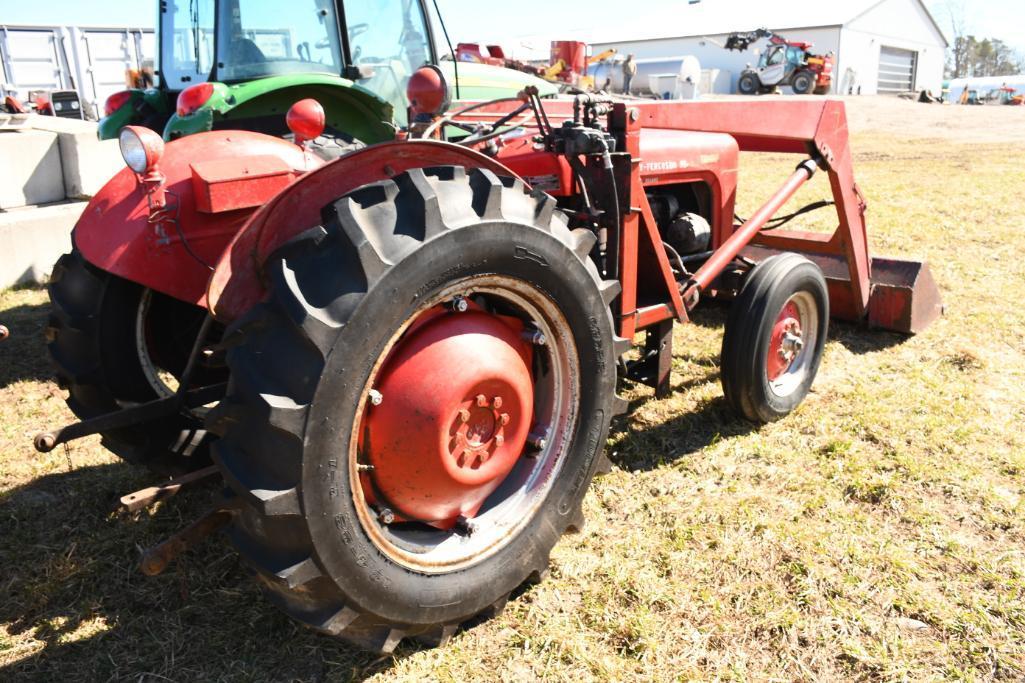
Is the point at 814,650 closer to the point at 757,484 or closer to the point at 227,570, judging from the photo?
the point at 757,484

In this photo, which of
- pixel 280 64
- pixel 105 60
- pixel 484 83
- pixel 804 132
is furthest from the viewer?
pixel 105 60

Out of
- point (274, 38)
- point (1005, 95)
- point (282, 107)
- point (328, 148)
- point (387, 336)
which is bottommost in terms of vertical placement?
point (387, 336)

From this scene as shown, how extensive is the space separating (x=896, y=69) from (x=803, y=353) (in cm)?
4692

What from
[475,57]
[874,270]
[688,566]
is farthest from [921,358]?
[475,57]

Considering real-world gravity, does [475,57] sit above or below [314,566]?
above

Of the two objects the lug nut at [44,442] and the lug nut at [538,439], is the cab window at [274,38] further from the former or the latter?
the lug nut at [538,439]

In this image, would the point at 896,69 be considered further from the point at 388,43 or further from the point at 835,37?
the point at 388,43

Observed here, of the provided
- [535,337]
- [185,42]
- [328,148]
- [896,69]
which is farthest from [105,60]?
[896,69]

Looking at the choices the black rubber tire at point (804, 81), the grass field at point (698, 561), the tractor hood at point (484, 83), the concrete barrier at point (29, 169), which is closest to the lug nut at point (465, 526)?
the grass field at point (698, 561)

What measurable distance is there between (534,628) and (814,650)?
80 centimetres

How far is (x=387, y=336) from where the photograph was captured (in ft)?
6.08

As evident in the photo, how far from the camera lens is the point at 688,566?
8.34 ft

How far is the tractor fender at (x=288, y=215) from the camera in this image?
2.02 metres

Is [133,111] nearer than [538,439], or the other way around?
[538,439]
